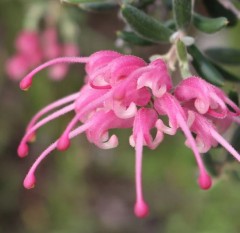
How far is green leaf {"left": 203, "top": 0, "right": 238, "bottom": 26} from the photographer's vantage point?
90 cm

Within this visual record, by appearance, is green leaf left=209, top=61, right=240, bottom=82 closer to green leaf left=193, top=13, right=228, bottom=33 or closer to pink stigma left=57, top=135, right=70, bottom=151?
green leaf left=193, top=13, right=228, bottom=33

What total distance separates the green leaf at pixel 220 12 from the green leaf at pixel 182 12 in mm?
104

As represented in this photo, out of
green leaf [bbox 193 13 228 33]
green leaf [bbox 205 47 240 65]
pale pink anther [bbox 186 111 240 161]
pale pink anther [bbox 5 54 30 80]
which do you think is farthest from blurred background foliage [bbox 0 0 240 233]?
pale pink anther [bbox 186 111 240 161]

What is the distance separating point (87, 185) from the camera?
2557mm

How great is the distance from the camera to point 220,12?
91cm

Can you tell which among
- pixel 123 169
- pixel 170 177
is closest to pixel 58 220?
pixel 123 169

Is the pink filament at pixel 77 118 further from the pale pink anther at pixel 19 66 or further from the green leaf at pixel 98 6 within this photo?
the pale pink anther at pixel 19 66

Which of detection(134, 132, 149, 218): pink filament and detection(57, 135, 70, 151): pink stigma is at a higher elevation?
detection(134, 132, 149, 218): pink filament

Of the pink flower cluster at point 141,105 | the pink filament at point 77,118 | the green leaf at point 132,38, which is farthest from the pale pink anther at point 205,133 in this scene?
the green leaf at point 132,38

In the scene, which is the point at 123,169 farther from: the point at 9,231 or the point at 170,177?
the point at 9,231

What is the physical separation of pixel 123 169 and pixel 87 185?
19 centimetres

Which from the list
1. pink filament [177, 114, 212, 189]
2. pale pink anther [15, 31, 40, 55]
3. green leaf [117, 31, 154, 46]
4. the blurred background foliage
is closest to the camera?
pink filament [177, 114, 212, 189]

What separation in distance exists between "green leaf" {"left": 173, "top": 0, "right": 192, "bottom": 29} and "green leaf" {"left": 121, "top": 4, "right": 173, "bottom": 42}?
24 millimetres

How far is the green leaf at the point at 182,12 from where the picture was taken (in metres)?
0.78
